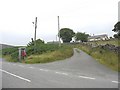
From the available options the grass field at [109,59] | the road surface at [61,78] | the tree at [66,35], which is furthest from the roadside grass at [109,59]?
the tree at [66,35]

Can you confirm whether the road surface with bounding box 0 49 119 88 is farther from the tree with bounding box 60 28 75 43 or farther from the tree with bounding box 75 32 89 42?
the tree with bounding box 75 32 89 42

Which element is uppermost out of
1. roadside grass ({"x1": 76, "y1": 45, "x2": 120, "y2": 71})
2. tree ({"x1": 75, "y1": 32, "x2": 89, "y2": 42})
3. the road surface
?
tree ({"x1": 75, "y1": 32, "x2": 89, "y2": 42})

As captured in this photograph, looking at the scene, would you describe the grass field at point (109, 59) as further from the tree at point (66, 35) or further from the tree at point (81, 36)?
the tree at point (81, 36)

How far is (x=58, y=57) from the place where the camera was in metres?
41.4

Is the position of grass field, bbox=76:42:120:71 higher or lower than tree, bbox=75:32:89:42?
lower

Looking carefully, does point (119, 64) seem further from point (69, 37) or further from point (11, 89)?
point (69, 37)

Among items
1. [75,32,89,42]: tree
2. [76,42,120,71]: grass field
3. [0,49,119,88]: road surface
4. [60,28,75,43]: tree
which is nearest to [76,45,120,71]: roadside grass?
[76,42,120,71]: grass field

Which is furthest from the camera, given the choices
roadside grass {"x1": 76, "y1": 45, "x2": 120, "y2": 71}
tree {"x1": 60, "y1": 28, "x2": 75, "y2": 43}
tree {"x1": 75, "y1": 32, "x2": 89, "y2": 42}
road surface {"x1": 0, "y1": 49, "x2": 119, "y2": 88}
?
tree {"x1": 75, "y1": 32, "x2": 89, "y2": 42}

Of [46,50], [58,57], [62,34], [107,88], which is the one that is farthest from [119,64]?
[62,34]

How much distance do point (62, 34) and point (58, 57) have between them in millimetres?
95267

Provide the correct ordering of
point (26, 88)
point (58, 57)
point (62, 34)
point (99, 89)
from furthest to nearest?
point (62, 34)
point (58, 57)
point (26, 88)
point (99, 89)

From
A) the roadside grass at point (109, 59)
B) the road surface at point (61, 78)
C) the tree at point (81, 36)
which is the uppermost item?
the tree at point (81, 36)

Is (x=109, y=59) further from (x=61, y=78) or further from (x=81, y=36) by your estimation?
(x=81, y=36)

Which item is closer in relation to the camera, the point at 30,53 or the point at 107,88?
the point at 107,88
